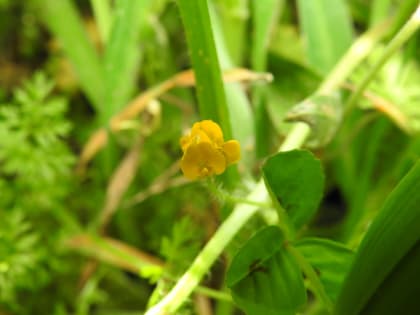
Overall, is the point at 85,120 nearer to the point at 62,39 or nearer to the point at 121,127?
the point at 62,39

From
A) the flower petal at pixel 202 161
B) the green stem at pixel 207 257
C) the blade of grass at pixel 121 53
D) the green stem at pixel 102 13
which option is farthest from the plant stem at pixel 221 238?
the green stem at pixel 102 13

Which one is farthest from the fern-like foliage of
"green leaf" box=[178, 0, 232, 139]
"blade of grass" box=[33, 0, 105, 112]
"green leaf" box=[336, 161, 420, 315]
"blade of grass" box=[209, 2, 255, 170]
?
"green leaf" box=[336, 161, 420, 315]

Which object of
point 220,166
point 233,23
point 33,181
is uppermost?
point 220,166

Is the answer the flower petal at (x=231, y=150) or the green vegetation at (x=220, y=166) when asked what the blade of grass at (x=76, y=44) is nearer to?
the green vegetation at (x=220, y=166)

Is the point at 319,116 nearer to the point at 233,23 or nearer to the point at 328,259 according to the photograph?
the point at 328,259

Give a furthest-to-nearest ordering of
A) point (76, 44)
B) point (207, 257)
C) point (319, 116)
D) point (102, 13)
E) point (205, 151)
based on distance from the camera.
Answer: point (76, 44) < point (102, 13) < point (319, 116) < point (207, 257) < point (205, 151)

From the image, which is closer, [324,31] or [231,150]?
[231,150]

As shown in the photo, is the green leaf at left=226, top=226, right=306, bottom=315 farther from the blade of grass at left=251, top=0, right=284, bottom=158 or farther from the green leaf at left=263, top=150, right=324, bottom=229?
the blade of grass at left=251, top=0, right=284, bottom=158

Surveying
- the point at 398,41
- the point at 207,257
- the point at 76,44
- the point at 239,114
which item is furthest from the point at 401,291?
the point at 76,44
